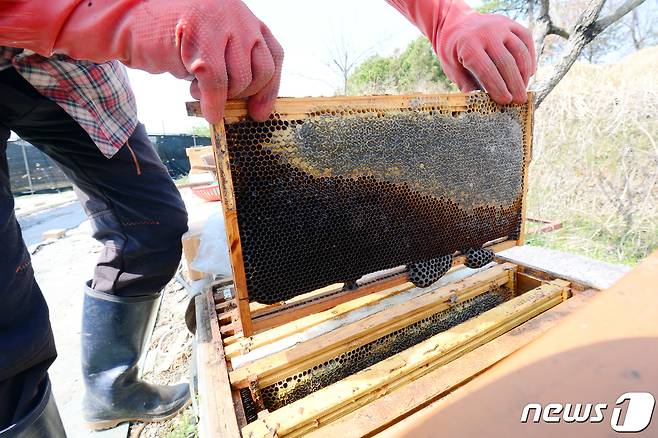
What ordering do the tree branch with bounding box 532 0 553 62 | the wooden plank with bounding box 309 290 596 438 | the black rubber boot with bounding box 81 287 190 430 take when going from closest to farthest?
1. the wooden plank with bounding box 309 290 596 438
2. the black rubber boot with bounding box 81 287 190 430
3. the tree branch with bounding box 532 0 553 62

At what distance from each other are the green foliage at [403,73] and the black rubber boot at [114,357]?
523 inches

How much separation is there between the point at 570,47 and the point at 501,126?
405cm

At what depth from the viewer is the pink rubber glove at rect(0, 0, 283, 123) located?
778 millimetres

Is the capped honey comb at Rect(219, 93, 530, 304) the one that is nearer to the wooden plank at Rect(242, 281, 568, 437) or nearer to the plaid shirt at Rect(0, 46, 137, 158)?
the wooden plank at Rect(242, 281, 568, 437)

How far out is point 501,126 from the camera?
1410 millimetres

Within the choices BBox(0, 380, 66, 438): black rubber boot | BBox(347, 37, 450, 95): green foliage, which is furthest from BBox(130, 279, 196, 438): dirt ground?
BBox(347, 37, 450, 95): green foliage

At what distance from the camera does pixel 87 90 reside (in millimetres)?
1243

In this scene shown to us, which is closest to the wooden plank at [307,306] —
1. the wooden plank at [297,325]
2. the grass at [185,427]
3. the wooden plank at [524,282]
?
the wooden plank at [297,325]

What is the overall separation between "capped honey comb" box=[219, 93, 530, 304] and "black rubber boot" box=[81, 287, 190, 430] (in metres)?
0.80

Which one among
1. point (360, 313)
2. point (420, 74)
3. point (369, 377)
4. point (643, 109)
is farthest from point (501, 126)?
point (420, 74)

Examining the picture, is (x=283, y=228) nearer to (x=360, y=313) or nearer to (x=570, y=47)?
(x=360, y=313)

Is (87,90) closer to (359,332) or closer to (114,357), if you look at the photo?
(114,357)

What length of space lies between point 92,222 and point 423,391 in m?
1.49

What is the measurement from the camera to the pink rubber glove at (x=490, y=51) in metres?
1.29
